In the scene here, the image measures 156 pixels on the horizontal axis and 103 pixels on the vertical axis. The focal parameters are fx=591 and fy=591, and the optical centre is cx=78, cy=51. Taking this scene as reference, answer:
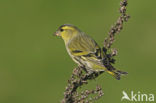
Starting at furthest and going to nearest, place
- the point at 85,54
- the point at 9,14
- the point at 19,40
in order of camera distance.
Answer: the point at 9,14 < the point at 19,40 < the point at 85,54

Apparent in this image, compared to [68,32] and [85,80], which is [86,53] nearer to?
[68,32]

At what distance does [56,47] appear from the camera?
990 cm

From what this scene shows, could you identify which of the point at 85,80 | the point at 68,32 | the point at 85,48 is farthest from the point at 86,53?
the point at 85,80

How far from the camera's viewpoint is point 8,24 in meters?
11.0

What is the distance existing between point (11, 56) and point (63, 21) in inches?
57.8

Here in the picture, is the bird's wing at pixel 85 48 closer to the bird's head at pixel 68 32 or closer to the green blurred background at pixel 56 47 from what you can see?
the bird's head at pixel 68 32

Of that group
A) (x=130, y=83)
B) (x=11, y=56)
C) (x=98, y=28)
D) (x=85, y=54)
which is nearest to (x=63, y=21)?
(x=98, y=28)

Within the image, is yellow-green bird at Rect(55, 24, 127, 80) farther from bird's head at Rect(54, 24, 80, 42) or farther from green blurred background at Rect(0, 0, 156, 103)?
green blurred background at Rect(0, 0, 156, 103)

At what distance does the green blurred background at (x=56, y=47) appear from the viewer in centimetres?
866

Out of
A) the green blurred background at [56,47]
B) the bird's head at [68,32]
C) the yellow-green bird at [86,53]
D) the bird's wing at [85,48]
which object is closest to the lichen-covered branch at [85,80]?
the yellow-green bird at [86,53]

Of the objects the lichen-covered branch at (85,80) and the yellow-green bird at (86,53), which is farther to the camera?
the yellow-green bird at (86,53)

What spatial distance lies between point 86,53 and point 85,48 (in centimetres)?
6

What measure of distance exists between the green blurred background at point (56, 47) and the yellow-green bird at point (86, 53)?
1.97 meters

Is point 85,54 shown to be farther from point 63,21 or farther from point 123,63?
point 63,21
